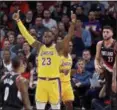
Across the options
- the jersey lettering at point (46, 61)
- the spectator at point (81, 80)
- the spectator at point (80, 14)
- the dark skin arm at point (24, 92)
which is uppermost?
the spectator at point (80, 14)

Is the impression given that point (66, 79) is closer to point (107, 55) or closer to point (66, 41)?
point (66, 41)

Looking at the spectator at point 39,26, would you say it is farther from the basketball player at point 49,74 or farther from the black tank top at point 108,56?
the black tank top at point 108,56

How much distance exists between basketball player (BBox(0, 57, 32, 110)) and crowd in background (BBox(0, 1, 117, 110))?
10.7ft

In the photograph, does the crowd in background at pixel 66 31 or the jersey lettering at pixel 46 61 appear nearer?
the jersey lettering at pixel 46 61

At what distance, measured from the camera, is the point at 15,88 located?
951cm

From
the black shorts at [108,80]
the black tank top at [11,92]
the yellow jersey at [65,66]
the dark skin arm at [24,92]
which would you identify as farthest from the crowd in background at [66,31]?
the dark skin arm at [24,92]

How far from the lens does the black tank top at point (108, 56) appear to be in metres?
11.8

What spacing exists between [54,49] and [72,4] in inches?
207

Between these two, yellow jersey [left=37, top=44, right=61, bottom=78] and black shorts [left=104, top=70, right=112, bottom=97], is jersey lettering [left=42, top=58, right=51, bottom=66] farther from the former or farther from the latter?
black shorts [left=104, top=70, right=112, bottom=97]

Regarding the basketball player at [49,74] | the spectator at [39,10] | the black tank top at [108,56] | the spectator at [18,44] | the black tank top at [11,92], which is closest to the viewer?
the black tank top at [11,92]

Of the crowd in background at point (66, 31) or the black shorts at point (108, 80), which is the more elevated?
the crowd in background at point (66, 31)

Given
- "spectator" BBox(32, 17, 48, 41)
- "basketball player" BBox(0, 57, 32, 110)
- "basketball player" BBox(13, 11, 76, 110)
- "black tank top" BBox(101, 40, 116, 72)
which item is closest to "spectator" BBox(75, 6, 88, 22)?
"spectator" BBox(32, 17, 48, 41)

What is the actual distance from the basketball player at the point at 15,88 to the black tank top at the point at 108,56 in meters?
2.73

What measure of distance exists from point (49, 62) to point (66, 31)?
14.8ft
